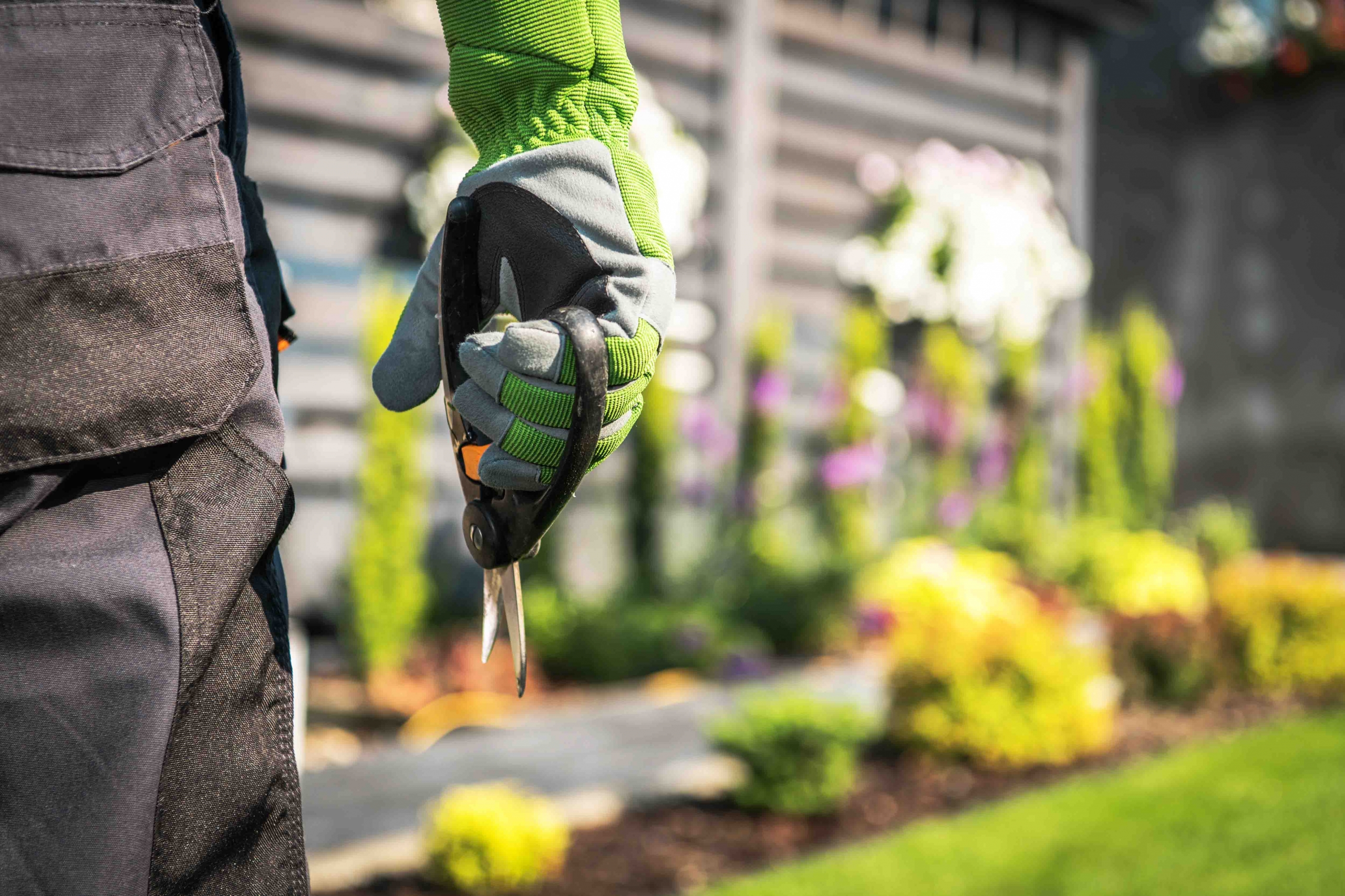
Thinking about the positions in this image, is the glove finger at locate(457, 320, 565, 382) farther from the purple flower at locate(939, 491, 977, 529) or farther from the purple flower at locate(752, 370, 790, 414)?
the purple flower at locate(939, 491, 977, 529)

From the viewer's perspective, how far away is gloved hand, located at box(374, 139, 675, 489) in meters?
0.96

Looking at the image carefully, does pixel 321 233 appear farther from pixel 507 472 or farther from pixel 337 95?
pixel 507 472

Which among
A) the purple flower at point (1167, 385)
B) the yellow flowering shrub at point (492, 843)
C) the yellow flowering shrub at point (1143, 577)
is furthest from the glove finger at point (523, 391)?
the purple flower at point (1167, 385)

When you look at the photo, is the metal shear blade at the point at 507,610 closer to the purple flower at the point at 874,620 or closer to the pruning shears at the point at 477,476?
the pruning shears at the point at 477,476

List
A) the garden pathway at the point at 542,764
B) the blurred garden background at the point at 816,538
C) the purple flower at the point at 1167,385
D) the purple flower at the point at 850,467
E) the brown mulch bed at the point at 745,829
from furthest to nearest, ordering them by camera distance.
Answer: the purple flower at the point at 1167,385 < the purple flower at the point at 850,467 < the blurred garden background at the point at 816,538 < the garden pathway at the point at 542,764 < the brown mulch bed at the point at 745,829

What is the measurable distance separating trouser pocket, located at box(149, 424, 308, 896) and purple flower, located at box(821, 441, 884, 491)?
16.6 feet

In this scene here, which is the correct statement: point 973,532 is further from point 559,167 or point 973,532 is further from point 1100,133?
point 559,167

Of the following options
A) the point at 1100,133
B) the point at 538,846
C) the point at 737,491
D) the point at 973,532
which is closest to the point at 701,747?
the point at 538,846

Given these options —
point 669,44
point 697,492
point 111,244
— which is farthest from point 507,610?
point 669,44

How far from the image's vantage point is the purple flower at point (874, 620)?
5.22 m

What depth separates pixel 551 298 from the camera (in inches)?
40.8

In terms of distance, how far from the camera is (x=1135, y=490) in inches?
318

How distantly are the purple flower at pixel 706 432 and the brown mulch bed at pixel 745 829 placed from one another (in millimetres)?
1935

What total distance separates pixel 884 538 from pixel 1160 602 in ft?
5.23
